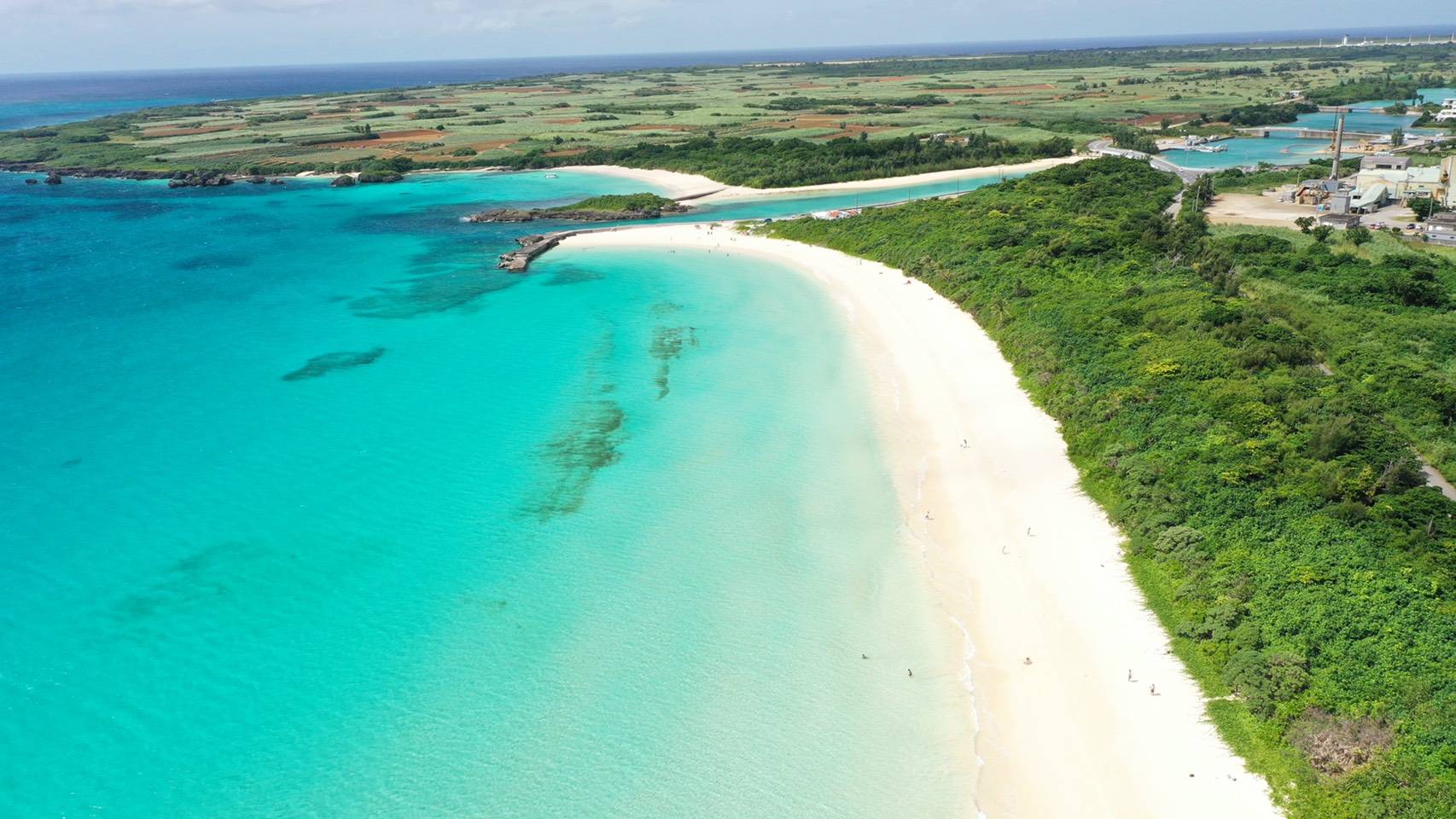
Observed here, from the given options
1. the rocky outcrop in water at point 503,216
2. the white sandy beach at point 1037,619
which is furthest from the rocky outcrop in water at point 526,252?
the white sandy beach at point 1037,619

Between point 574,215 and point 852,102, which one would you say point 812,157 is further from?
point 852,102

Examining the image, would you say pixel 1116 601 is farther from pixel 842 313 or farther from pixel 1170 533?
pixel 842 313

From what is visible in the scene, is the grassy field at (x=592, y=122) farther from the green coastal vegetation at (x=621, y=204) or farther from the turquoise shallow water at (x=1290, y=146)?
the green coastal vegetation at (x=621, y=204)

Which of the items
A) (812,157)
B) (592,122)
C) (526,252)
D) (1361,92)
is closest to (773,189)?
(812,157)

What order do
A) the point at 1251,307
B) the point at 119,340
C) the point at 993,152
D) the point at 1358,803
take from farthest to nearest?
1. the point at 993,152
2. the point at 119,340
3. the point at 1251,307
4. the point at 1358,803

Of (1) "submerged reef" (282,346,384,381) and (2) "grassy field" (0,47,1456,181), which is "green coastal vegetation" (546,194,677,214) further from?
(1) "submerged reef" (282,346,384,381)

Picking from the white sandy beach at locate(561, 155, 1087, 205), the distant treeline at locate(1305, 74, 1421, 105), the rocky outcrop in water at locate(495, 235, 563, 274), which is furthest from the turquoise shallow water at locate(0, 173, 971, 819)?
the distant treeline at locate(1305, 74, 1421, 105)

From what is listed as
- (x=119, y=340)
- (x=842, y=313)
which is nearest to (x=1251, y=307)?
(x=842, y=313)
